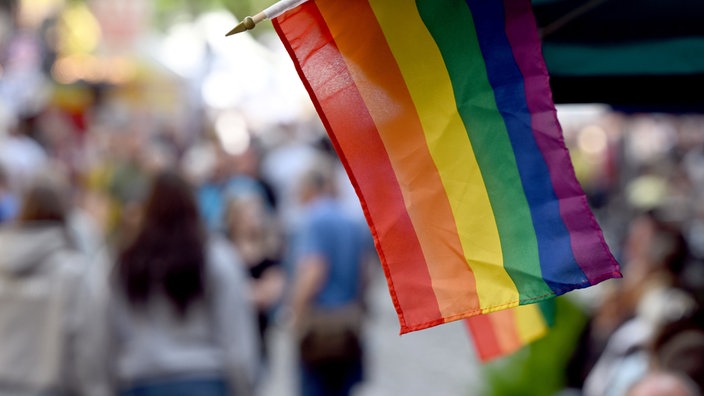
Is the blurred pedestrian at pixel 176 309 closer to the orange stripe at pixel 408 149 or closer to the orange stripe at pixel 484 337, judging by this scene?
the orange stripe at pixel 484 337

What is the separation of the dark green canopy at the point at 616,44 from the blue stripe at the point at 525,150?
709 millimetres

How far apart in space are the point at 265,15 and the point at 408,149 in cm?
49

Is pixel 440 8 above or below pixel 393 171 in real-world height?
above

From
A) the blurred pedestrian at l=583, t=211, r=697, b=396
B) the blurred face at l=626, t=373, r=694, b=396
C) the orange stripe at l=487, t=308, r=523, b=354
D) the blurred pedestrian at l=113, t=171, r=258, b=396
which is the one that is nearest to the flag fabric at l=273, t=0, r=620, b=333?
the orange stripe at l=487, t=308, r=523, b=354

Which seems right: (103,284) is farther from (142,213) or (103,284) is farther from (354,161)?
(354,161)

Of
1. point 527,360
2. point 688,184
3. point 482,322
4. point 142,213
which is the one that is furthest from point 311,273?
point 688,184

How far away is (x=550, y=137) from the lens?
279cm

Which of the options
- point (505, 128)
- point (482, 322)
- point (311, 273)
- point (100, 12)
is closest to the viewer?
point (505, 128)

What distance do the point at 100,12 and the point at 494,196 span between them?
22.6 m

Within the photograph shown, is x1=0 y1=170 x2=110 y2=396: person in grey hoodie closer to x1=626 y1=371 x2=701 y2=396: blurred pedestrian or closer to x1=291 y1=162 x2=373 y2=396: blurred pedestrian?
x1=291 y1=162 x2=373 y2=396: blurred pedestrian

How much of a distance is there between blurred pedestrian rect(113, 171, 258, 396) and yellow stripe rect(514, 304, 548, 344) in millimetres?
1854

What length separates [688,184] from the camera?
17.2 m

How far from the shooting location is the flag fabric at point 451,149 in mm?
2584

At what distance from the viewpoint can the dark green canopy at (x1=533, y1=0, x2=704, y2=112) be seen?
11.6ft
